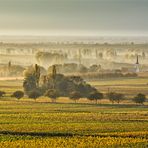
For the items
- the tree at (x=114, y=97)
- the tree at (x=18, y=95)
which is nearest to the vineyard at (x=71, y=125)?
the tree at (x=114, y=97)

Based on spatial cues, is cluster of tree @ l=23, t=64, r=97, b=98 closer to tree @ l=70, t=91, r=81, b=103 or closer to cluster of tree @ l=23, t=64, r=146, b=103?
cluster of tree @ l=23, t=64, r=146, b=103

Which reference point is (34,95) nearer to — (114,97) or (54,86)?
(54,86)

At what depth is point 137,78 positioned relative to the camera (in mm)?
182500

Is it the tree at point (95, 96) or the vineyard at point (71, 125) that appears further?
the tree at point (95, 96)

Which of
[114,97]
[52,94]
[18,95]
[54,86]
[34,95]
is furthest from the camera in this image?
[54,86]

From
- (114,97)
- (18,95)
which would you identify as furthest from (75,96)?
(18,95)

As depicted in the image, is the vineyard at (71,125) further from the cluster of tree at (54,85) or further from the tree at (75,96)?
the cluster of tree at (54,85)

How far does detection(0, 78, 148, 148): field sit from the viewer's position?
72250 millimetres

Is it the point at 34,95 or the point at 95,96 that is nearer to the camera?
the point at 95,96

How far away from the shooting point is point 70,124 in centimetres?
8844

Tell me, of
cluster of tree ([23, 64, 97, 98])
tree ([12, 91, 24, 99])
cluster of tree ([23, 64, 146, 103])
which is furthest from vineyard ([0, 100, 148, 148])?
cluster of tree ([23, 64, 97, 98])

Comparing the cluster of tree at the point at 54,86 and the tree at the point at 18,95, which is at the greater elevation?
the cluster of tree at the point at 54,86

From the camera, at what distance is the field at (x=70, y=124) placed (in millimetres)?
72250

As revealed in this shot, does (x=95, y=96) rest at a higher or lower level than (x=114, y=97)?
higher
